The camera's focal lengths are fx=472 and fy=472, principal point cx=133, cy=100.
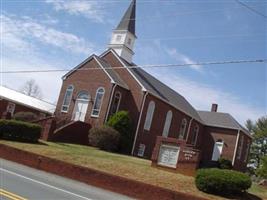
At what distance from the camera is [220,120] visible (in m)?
56.5

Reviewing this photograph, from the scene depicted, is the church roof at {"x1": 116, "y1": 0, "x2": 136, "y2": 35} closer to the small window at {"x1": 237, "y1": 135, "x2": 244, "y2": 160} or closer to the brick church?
the brick church

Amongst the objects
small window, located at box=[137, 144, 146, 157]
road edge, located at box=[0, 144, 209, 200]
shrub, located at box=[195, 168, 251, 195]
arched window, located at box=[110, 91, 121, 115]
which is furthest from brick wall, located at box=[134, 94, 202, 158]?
shrub, located at box=[195, 168, 251, 195]

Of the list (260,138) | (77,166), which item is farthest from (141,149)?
(260,138)

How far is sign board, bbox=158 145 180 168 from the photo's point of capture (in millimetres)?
24234

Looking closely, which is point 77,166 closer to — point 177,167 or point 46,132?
point 177,167

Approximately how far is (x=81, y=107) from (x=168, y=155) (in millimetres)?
17612

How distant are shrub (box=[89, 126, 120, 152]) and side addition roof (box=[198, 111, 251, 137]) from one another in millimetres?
22082

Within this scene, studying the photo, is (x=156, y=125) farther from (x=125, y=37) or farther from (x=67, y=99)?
(x=125, y=37)

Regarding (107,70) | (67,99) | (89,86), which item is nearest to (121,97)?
(107,70)

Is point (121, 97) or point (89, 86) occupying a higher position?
point (89, 86)

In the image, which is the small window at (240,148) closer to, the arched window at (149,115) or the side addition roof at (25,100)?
the arched window at (149,115)

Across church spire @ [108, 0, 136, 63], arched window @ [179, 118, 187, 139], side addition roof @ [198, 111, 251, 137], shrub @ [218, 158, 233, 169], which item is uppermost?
church spire @ [108, 0, 136, 63]

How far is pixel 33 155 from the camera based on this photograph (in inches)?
928

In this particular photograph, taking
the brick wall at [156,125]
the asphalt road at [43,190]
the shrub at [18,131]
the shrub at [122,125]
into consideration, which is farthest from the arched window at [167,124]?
the asphalt road at [43,190]
